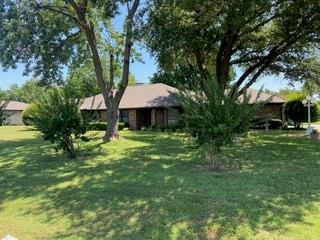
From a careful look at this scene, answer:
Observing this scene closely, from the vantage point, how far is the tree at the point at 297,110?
98.6 ft

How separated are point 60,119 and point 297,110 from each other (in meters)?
23.2

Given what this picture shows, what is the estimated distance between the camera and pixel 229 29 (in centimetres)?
1731

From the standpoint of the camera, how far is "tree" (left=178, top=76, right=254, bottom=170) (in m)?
9.21

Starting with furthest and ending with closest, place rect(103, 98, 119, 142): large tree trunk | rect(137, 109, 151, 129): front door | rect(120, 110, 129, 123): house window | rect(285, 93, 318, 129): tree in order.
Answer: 1. rect(120, 110, 129, 123): house window
2. rect(137, 109, 151, 129): front door
3. rect(285, 93, 318, 129): tree
4. rect(103, 98, 119, 142): large tree trunk

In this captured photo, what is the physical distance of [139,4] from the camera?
1795cm

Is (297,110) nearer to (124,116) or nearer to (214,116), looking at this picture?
(124,116)

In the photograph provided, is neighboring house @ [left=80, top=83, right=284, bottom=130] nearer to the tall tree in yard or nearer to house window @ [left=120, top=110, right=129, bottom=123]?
house window @ [left=120, top=110, right=129, bottom=123]

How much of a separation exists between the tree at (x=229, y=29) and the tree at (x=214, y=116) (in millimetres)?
3422

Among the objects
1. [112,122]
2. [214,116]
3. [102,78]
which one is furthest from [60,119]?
[102,78]

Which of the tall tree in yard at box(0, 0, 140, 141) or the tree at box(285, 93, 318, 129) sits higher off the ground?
the tall tree in yard at box(0, 0, 140, 141)

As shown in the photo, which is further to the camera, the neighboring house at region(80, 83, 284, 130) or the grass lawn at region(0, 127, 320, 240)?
the neighboring house at region(80, 83, 284, 130)

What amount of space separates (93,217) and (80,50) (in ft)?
53.8

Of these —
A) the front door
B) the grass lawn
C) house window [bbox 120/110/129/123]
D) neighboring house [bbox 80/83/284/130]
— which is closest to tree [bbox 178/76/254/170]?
the grass lawn

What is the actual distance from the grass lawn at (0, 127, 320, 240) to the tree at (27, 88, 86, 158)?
0.79 m
